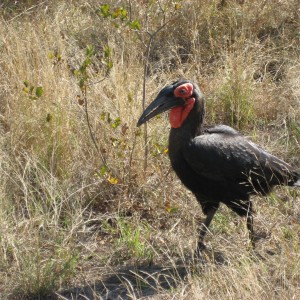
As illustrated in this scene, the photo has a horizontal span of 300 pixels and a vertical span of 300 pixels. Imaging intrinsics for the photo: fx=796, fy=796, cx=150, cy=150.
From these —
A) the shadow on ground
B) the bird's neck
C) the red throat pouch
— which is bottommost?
the shadow on ground

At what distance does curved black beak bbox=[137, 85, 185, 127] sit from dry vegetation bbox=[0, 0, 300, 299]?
1.25 ft

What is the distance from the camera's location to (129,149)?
520 centimetres

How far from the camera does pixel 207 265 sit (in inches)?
170

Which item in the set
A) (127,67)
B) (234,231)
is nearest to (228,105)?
(127,67)

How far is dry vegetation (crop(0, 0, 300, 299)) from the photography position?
4363mm

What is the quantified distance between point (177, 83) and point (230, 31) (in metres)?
2.38

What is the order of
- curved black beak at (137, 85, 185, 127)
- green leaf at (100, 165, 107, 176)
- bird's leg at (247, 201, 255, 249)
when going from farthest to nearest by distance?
1. green leaf at (100, 165, 107, 176)
2. bird's leg at (247, 201, 255, 249)
3. curved black beak at (137, 85, 185, 127)

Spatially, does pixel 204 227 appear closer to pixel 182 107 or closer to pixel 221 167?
pixel 221 167

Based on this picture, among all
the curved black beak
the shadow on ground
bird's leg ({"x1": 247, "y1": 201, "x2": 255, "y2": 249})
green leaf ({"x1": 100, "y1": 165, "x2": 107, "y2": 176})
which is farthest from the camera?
green leaf ({"x1": 100, "y1": 165, "x2": 107, "y2": 176})

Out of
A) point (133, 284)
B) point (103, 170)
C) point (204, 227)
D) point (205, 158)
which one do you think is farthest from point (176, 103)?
point (133, 284)

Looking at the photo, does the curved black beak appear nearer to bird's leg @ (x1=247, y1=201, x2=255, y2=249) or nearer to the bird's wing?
the bird's wing

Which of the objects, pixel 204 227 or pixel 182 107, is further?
pixel 204 227

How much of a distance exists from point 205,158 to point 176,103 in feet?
1.18

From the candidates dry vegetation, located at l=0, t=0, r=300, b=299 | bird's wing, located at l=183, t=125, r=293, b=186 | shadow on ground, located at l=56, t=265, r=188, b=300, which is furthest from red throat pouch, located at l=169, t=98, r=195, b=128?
shadow on ground, located at l=56, t=265, r=188, b=300
